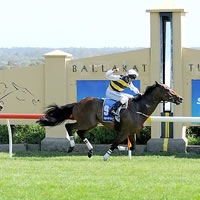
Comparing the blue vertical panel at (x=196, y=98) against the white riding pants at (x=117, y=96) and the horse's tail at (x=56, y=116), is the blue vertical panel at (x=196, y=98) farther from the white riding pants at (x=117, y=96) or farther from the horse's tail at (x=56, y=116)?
the horse's tail at (x=56, y=116)

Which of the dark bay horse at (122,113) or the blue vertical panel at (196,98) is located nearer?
the dark bay horse at (122,113)

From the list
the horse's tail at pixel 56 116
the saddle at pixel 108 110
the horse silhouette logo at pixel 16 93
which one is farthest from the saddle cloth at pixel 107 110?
the horse silhouette logo at pixel 16 93

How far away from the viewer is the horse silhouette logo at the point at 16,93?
19.3 meters

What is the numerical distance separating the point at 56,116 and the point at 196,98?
170 inches

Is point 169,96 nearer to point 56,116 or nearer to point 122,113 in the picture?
point 122,113

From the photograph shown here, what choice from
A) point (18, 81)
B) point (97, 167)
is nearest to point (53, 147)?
point (18, 81)

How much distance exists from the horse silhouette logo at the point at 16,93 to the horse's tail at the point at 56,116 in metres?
3.84

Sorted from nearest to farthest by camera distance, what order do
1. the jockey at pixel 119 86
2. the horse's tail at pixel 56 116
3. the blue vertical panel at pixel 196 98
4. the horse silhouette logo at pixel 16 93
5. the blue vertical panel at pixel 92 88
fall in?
the jockey at pixel 119 86, the horse's tail at pixel 56 116, the blue vertical panel at pixel 196 98, the blue vertical panel at pixel 92 88, the horse silhouette logo at pixel 16 93

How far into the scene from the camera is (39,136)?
19.2 metres

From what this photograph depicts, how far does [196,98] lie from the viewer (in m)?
18.2

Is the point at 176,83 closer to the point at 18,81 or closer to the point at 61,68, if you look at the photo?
the point at 61,68

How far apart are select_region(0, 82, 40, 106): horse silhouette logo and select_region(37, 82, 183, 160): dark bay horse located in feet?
12.6

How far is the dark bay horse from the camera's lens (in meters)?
14.9

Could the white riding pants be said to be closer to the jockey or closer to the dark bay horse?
the jockey
